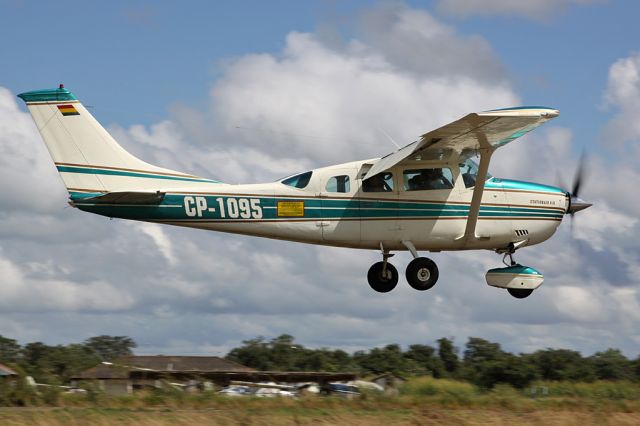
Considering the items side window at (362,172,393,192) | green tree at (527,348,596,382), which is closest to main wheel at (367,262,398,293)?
side window at (362,172,393,192)

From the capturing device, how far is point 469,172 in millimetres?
19359

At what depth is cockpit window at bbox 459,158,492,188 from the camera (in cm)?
1933

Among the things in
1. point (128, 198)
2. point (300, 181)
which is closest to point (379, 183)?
point (300, 181)

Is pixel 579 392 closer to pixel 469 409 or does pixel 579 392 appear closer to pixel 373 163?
pixel 469 409

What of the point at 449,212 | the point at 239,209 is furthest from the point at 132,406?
the point at 449,212

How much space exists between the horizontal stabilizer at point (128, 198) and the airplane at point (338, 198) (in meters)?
0.02

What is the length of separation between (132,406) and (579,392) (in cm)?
871

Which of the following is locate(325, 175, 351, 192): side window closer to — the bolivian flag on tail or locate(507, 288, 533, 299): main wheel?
locate(507, 288, 533, 299): main wheel

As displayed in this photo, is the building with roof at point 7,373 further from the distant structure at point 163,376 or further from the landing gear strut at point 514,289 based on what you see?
the landing gear strut at point 514,289

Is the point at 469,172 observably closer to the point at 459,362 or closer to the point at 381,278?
the point at 381,278

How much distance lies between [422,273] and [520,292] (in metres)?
1.89

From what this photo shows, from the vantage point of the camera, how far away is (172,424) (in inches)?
584

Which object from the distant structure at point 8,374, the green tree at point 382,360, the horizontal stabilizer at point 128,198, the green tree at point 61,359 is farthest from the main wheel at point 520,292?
the green tree at point 382,360

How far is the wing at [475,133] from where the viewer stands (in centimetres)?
1716
